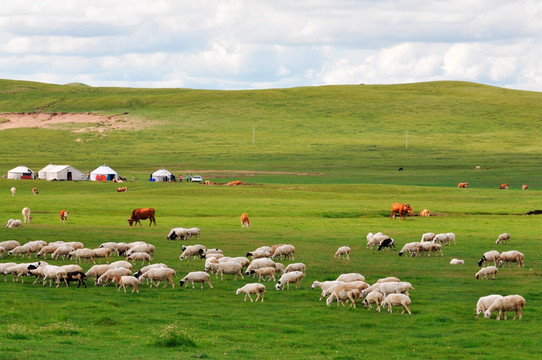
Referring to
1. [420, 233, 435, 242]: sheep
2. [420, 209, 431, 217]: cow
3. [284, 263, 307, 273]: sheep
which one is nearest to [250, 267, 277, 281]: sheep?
[284, 263, 307, 273]: sheep

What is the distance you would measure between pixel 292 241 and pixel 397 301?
17022 millimetres

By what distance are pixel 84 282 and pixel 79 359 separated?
36.1ft

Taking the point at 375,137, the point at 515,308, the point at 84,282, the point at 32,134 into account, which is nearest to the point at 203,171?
the point at 375,137

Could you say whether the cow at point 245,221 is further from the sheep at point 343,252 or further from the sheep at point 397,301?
the sheep at point 397,301

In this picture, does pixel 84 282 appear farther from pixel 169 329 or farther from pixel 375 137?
pixel 375 137

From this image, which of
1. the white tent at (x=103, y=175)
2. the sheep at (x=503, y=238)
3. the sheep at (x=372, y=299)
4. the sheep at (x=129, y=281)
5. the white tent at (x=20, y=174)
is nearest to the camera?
the sheep at (x=372, y=299)

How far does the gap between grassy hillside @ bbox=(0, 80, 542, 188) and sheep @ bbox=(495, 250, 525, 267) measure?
2329 inches

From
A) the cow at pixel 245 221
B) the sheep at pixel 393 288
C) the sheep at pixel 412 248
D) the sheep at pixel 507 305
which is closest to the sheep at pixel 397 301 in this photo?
the sheep at pixel 393 288

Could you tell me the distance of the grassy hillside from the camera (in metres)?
113

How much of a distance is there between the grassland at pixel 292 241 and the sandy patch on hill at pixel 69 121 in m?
25.1

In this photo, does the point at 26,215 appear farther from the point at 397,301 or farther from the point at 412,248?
the point at 397,301

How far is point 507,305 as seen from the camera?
21203mm

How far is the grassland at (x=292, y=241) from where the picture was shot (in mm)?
18531

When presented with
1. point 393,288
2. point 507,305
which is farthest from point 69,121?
point 507,305
